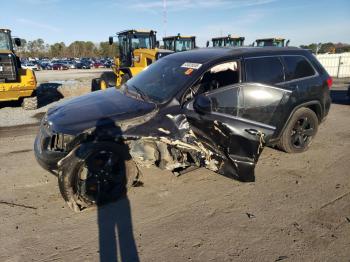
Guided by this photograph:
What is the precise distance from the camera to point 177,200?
431cm

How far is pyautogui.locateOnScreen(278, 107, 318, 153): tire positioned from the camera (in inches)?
224

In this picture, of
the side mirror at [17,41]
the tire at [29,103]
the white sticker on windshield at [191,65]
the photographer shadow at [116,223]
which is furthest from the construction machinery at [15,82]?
the photographer shadow at [116,223]

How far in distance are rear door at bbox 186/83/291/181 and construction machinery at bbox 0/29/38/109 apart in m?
8.55

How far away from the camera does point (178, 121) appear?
14.8 ft

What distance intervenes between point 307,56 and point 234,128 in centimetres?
230

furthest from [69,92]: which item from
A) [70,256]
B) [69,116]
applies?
[70,256]

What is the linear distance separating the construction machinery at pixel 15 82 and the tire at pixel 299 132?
888 centimetres

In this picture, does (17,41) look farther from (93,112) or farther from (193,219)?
(193,219)

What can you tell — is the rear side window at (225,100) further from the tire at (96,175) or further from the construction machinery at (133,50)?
the construction machinery at (133,50)

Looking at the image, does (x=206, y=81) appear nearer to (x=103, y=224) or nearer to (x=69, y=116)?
(x=69, y=116)

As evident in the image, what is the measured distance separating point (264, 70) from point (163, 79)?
1603 mm

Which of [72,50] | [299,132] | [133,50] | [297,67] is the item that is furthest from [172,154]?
[72,50]

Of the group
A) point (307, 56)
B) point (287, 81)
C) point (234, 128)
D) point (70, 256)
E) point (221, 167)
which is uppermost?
point (307, 56)

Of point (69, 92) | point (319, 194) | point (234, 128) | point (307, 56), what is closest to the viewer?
point (319, 194)
